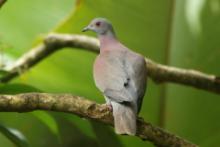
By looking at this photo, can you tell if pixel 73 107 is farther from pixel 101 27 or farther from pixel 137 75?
pixel 101 27

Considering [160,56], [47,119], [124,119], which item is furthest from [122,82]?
[160,56]

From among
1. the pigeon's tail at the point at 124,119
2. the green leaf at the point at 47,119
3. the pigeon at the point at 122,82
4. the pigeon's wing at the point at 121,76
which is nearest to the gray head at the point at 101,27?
the pigeon at the point at 122,82

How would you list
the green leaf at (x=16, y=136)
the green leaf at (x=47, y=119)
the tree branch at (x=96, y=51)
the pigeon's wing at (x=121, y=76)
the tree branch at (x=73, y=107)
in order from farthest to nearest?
the tree branch at (x=96, y=51) < the green leaf at (x=47, y=119) < the green leaf at (x=16, y=136) < the pigeon's wing at (x=121, y=76) < the tree branch at (x=73, y=107)

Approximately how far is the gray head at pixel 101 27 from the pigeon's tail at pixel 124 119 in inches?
19.4

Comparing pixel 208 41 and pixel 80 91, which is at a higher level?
pixel 208 41

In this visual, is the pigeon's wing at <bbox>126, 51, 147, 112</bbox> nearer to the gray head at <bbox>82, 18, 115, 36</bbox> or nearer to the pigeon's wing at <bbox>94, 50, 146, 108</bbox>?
the pigeon's wing at <bbox>94, 50, 146, 108</bbox>

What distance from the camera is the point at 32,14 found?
3051mm

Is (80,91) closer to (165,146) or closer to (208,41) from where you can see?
(208,41)

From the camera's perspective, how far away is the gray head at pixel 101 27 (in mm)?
2361

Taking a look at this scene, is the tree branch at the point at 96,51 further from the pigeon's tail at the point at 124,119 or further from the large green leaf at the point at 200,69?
the pigeon's tail at the point at 124,119

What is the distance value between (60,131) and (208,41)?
78 cm

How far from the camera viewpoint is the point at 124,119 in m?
1.85

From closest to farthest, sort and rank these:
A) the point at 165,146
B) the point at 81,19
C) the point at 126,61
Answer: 1. the point at 165,146
2. the point at 126,61
3. the point at 81,19

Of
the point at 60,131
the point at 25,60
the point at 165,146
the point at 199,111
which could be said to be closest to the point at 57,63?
the point at 25,60
